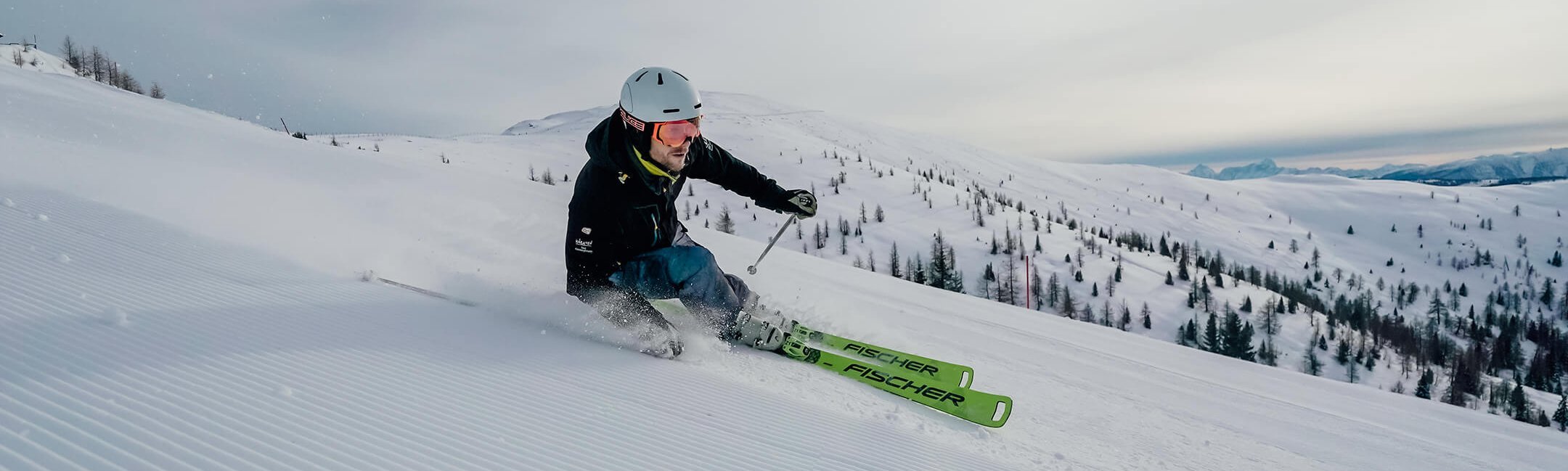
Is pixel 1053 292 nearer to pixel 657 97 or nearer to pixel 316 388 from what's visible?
pixel 657 97

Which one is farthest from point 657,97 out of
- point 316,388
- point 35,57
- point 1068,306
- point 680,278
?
point 1068,306

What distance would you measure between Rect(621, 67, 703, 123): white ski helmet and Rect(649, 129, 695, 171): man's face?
189mm

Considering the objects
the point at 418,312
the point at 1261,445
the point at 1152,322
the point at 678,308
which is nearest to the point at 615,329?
the point at 678,308

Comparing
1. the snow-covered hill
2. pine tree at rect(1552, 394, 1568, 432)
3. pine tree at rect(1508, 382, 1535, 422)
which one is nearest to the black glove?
the snow-covered hill

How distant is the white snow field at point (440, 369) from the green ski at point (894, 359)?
53 centimetres

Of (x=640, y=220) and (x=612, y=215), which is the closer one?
(x=612, y=215)

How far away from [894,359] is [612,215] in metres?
2.70

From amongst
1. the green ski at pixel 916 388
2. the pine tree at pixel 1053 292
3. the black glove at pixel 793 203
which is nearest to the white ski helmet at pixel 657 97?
the black glove at pixel 793 203

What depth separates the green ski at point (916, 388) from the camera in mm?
4730

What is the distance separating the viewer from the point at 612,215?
4.69m

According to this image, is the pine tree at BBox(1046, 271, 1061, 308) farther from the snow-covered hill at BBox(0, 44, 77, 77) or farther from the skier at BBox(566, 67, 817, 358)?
the snow-covered hill at BBox(0, 44, 77, 77)

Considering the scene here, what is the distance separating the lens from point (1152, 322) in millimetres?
67125

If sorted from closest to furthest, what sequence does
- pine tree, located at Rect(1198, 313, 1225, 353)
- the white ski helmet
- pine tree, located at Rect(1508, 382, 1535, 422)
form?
the white ski helmet → pine tree, located at Rect(1508, 382, 1535, 422) → pine tree, located at Rect(1198, 313, 1225, 353)

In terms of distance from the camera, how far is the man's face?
4.87 meters
